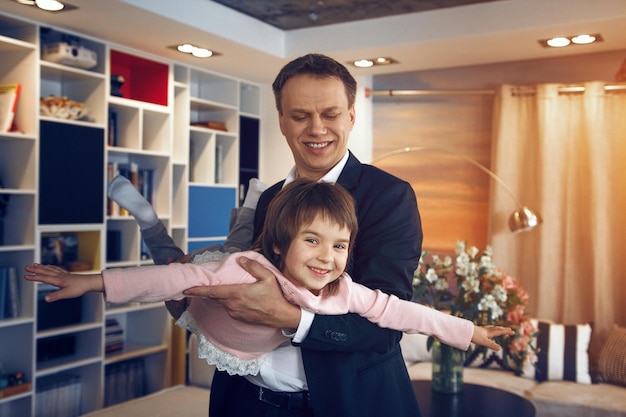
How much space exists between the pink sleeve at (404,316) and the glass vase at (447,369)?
1.85 meters

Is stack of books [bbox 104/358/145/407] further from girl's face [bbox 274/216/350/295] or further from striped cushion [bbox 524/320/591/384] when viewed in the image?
girl's face [bbox 274/216/350/295]

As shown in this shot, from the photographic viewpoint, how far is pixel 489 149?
16.7 feet

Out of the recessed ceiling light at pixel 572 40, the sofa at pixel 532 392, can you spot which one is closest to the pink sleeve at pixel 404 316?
the sofa at pixel 532 392

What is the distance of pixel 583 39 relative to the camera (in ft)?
13.7

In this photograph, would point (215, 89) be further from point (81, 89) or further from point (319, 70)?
point (319, 70)

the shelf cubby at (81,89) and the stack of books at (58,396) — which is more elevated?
the shelf cubby at (81,89)


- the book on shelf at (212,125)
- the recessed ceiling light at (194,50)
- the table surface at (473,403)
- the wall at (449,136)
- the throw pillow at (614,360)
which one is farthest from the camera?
the book on shelf at (212,125)

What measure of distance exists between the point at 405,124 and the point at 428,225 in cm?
81

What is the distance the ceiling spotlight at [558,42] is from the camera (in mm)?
4164

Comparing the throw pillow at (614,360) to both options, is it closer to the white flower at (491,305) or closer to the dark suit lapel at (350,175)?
the white flower at (491,305)

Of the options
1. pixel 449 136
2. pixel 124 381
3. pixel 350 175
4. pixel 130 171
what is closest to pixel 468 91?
pixel 449 136

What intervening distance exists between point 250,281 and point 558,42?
136 inches

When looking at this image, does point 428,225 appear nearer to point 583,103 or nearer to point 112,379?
point 583,103

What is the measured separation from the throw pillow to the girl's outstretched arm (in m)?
3.58
